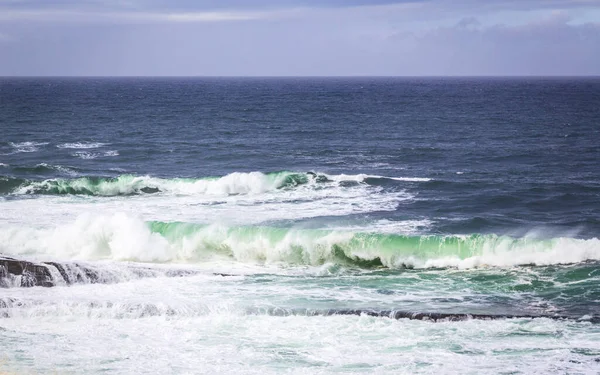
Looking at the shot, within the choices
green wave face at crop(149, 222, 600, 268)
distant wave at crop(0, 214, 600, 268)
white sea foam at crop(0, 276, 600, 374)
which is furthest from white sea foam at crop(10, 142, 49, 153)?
white sea foam at crop(0, 276, 600, 374)

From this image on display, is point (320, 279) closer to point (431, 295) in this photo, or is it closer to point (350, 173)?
point (431, 295)

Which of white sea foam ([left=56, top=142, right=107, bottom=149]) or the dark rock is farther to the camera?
white sea foam ([left=56, top=142, right=107, bottom=149])

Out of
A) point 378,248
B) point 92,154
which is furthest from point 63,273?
point 92,154

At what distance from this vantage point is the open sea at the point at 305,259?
17.2 metres

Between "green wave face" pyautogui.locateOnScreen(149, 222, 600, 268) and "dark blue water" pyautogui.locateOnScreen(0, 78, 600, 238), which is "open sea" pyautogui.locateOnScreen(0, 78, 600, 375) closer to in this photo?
"green wave face" pyautogui.locateOnScreen(149, 222, 600, 268)

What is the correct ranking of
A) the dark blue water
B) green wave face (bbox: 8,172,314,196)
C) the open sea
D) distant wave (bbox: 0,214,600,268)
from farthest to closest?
1. green wave face (bbox: 8,172,314,196)
2. the dark blue water
3. distant wave (bbox: 0,214,600,268)
4. the open sea

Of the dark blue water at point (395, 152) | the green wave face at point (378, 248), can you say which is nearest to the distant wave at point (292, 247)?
the green wave face at point (378, 248)

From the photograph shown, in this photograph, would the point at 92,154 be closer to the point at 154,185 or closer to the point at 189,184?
the point at 154,185

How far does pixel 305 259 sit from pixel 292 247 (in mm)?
790

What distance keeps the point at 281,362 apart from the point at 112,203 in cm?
2083

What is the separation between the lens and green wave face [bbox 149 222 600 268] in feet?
84.5

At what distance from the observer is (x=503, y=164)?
4575cm

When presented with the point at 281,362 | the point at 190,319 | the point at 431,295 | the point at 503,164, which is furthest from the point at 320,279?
the point at 503,164

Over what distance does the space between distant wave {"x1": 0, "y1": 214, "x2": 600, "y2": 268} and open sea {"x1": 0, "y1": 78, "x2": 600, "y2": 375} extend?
0.23 ft
